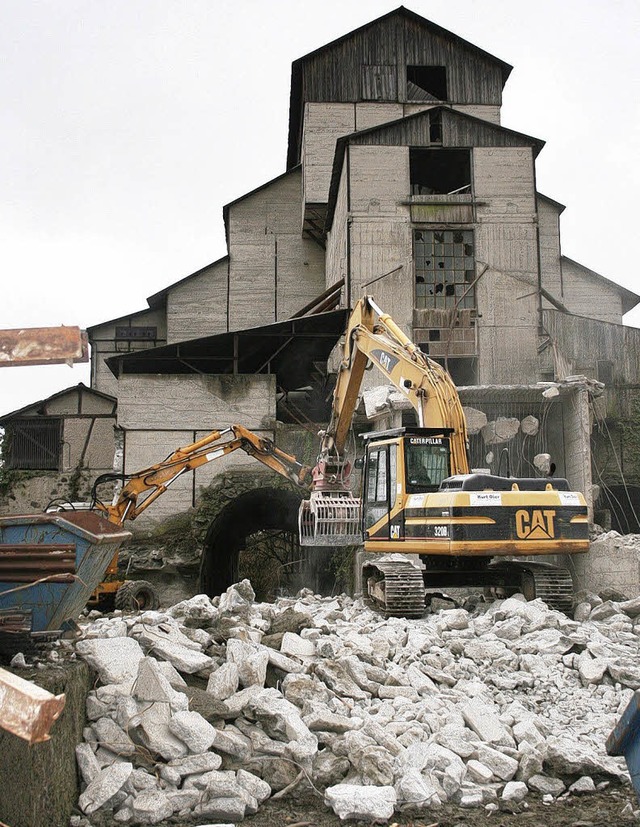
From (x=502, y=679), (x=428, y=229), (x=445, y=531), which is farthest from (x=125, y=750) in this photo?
(x=428, y=229)

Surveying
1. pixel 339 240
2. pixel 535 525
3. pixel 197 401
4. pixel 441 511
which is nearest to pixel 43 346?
pixel 441 511

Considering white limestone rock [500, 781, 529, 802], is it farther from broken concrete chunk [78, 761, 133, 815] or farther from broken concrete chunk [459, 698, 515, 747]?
broken concrete chunk [78, 761, 133, 815]

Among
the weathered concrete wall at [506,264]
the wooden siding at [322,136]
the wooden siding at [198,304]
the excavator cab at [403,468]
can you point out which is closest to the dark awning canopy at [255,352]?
the weathered concrete wall at [506,264]

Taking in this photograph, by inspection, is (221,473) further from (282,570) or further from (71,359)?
(71,359)

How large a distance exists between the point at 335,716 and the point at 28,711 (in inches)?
169

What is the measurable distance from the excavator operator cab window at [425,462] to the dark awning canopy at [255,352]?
9383mm

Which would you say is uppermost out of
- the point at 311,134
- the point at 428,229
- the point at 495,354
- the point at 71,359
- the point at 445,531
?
the point at 311,134

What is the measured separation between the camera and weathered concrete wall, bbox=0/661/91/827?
4.51 meters

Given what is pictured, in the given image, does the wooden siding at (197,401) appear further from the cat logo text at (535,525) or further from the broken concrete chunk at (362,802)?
the broken concrete chunk at (362,802)

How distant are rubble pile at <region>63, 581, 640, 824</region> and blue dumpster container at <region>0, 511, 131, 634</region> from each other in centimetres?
44

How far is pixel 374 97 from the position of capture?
25.7 metres

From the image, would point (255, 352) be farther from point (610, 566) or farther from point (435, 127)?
point (610, 566)

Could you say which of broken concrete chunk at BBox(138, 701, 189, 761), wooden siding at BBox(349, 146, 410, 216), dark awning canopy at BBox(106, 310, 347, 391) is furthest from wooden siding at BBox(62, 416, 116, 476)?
broken concrete chunk at BBox(138, 701, 189, 761)

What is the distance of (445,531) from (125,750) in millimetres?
6364
